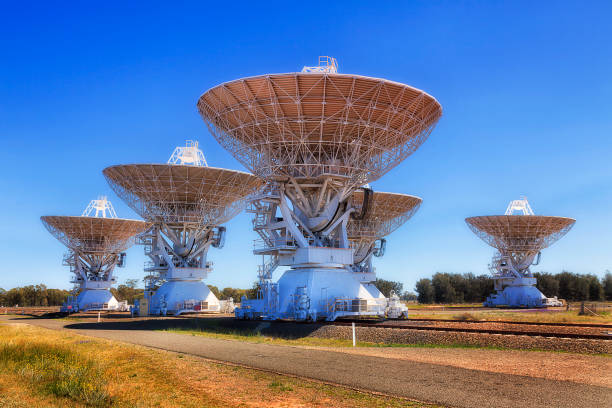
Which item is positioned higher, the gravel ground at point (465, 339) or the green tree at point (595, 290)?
the green tree at point (595, 290)

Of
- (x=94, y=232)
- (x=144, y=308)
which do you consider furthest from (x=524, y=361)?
(x=94, y=232)

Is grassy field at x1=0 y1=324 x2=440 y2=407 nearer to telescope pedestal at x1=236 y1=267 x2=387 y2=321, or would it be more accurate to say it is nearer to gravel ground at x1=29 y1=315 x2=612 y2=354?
gravel ground at x1=29 y1=315 x2=612 y2=354

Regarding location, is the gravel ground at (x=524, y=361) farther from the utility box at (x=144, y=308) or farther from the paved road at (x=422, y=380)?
the utility box at (x=144, y=308)

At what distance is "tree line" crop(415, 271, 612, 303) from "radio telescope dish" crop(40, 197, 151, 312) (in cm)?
5251

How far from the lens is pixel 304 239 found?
96.5 ft

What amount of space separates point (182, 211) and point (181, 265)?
15.9 feet

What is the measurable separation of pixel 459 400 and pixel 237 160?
22.8 metres

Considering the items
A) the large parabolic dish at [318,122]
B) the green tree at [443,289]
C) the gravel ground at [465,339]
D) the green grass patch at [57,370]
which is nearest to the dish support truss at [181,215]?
the large parabolic dish at [318,122]

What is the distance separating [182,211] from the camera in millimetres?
44875

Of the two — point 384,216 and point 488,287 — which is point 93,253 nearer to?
point 384,216

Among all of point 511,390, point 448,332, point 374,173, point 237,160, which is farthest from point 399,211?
point 511,390

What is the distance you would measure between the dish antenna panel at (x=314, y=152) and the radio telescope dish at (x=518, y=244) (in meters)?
31.1

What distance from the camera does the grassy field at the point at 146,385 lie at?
8867 mm

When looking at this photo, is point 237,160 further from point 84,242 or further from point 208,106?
point 84,242
